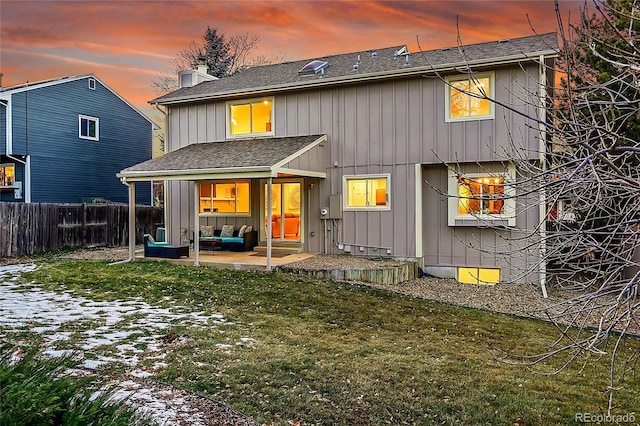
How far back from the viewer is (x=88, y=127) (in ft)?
70.8

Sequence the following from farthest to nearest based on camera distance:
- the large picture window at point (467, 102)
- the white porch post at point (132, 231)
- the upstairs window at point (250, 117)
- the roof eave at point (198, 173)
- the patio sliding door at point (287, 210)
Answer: the upstairs window at point (250, 117) → the patio sliding door at point (287, 210) → the white porch post at point (132, 231) → the large picture window at point (467, 102) → the roof eave at point (198, 173)

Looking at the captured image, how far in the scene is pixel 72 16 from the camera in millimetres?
5648

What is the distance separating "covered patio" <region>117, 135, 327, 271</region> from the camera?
11172 millimetres

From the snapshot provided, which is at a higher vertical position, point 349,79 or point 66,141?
point 349,79

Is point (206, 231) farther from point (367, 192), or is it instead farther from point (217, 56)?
point (217, 56)

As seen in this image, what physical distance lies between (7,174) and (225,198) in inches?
447

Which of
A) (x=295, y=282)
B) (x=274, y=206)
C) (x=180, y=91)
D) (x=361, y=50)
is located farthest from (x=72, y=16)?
(x=361, y=50)

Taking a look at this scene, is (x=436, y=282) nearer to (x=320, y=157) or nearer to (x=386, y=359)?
(x=320, y=157)

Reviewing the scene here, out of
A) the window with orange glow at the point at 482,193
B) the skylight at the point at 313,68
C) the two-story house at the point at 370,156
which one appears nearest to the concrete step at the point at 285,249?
the two-story house at the point at 370,156

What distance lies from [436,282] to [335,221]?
10.3 feet

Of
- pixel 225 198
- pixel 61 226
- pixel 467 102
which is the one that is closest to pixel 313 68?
pixel 225 198

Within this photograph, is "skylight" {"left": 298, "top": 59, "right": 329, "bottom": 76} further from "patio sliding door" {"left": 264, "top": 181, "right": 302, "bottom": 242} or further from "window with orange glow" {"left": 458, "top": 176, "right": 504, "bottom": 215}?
"window with orange glow" {"left": 458, "top": 176, "right": 504, "bottom": 215}

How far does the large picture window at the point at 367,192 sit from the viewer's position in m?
12.7

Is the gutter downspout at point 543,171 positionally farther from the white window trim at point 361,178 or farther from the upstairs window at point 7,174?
the upstairs window at point 7,174
